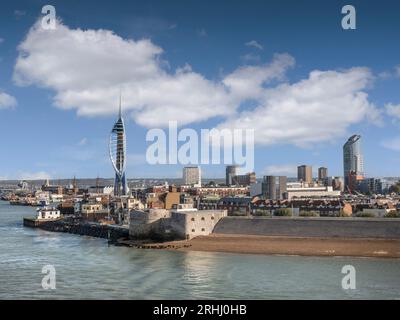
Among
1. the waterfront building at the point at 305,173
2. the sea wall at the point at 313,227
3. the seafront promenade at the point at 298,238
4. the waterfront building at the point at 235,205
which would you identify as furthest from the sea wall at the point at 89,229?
the waterfront building at the point at 305,173

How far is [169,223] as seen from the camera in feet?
155

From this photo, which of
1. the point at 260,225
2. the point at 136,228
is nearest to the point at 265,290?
the point at 260,225

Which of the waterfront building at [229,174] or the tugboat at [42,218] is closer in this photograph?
the tugboat at [42,218]

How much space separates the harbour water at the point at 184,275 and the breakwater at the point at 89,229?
9008mm

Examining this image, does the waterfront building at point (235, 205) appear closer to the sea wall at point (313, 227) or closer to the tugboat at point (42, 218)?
the tugboat at point (42, 218)

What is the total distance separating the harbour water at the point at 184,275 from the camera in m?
24.4

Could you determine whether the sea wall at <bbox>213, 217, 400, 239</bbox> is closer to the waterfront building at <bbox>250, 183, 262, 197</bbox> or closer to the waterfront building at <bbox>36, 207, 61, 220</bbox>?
the waterfront building at <bbox>36, 207, 61, 220</bbox>

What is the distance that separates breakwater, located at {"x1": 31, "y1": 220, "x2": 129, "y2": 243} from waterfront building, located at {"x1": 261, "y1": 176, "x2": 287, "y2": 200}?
4122cm

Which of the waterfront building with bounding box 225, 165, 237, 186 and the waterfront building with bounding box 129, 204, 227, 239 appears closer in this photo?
the waterfront building with bounding box 129, 204, 227, 239

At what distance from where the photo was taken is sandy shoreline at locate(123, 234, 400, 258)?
38.2m

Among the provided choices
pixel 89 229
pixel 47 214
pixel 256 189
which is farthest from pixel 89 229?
pixel 256 189

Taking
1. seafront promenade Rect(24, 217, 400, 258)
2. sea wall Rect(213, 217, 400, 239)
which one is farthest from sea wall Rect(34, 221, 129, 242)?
sea wall Rect(213, 217, 400, 239)

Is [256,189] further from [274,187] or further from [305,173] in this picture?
[305,173]

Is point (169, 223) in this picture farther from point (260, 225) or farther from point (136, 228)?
point (260, 225)
